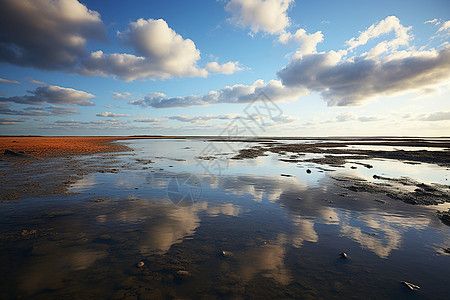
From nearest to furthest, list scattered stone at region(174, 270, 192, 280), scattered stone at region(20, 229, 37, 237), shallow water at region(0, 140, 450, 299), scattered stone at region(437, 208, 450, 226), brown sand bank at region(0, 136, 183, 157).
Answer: shallow water at region(0, 140, 450, 299)
scattered stone at region(174, 270, 192, 280)
scattered stone at region(20, 229, 37, 237)
scattered stone at region(437, 208, 450, 226)
brown sand bank at region(0, 136, 183, 157)

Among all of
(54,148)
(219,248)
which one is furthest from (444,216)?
(54,148)

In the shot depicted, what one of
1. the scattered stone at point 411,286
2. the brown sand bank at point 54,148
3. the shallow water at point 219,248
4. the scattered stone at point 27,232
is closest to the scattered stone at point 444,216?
the shallow water at point 219,248

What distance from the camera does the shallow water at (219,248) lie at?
4.95 m

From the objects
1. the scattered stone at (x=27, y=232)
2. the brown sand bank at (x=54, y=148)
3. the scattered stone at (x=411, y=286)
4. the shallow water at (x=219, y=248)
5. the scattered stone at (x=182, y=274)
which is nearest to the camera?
the shallow water at (x=219, y=248)

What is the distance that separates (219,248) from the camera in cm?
675

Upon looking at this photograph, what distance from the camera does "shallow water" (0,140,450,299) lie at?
16.3 feet

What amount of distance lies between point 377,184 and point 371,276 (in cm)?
1420

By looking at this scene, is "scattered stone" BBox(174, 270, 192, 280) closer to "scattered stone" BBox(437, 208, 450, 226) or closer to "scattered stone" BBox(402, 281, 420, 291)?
"scattered stone" BBox(402, 281, 420, 291)

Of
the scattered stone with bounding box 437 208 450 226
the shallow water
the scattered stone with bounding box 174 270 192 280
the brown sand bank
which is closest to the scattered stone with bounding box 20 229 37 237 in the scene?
the shallow water

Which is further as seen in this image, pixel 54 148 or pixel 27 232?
pixel 54 148

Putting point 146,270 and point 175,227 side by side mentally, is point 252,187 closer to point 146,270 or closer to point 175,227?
point 175,227

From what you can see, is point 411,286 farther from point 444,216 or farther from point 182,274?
point 444,216

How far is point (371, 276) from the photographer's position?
551cm

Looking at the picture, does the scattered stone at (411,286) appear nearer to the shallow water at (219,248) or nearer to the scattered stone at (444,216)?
the shallow water at (219,248)
